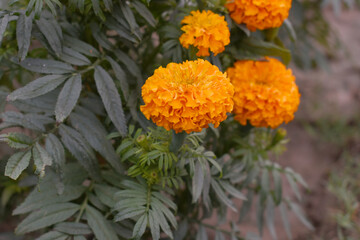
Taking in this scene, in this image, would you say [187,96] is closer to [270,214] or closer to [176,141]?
[176,141]

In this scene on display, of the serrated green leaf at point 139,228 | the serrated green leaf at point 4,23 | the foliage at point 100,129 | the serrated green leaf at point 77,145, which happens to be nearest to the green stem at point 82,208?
the foliage at point 100,129

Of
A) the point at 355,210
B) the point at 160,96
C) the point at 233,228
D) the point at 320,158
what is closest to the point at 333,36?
the point at 320,158

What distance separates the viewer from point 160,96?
3.27ft

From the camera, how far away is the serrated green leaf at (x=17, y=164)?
105cm

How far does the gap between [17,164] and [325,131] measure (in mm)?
2314

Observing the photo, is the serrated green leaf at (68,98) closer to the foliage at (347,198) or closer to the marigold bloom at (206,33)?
the marigold bloom at (206,33)

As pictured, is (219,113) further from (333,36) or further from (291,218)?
(333,36)

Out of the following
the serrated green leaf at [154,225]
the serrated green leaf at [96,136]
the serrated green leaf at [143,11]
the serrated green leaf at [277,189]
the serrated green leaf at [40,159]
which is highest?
the serrated green leaf at [143,11]

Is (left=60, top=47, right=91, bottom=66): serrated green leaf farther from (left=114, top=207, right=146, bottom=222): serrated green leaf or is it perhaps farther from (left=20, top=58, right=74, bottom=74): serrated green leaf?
(left=114, top=207, right=146, bottom=222): serrated green leaf

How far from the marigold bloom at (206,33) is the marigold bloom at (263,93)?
0.68 feet

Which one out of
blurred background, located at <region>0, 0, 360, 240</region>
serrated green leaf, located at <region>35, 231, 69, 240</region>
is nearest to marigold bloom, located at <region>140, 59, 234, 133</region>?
serrated green leaf, located at <region>35, 231, 69, 240</region>

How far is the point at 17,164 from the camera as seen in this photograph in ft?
3.56

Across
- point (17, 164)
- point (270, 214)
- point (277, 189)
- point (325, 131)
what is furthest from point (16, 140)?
point (325, 131)

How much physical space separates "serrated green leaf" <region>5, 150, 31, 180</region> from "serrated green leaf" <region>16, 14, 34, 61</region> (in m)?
0.30
